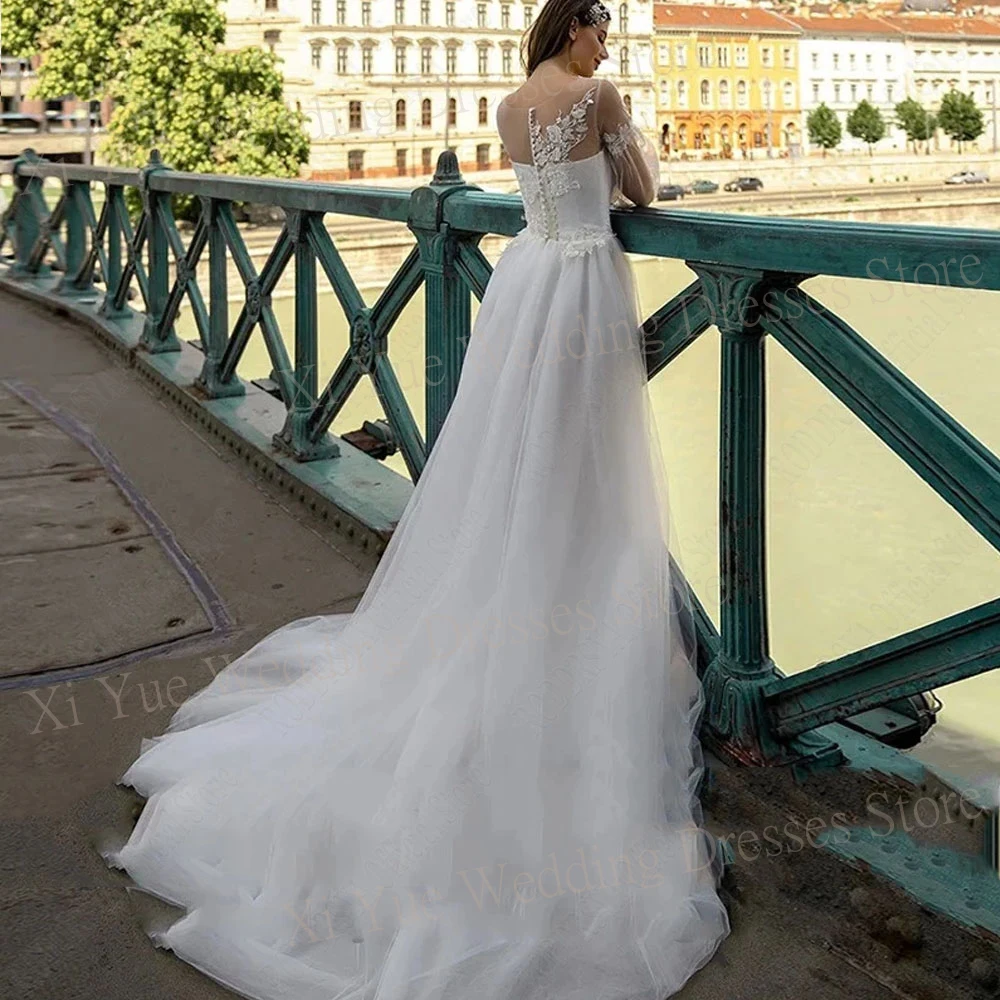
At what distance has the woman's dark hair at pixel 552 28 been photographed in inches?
76.0

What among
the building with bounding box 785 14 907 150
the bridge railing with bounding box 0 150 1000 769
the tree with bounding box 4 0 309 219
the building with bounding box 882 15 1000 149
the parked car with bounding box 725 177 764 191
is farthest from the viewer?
the building with bounding box 882 15 1000 149

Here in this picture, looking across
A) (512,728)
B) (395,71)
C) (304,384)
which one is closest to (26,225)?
(304,384)

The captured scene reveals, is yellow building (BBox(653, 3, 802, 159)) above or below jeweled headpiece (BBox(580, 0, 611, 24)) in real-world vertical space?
above

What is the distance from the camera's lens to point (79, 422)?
426 cm

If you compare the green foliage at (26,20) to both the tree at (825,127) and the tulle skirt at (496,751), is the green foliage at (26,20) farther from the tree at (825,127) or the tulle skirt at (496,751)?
the tree at (825,127)

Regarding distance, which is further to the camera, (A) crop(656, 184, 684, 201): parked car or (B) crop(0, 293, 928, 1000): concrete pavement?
(A) crop(656, 184, 684, 201): parked car

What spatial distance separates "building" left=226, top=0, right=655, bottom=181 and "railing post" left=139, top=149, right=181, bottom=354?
37290 mm

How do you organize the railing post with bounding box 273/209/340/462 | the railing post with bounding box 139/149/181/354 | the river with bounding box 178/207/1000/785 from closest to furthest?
1. the railing post with bounding box 273/209/340/462
2. the railing post with bounding box 139/149/181/354
3. the river with bounding box 178/207/1000/785

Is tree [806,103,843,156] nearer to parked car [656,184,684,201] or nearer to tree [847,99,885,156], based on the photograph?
tree [847,99,885,156]

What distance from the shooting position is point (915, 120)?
59.9 metres

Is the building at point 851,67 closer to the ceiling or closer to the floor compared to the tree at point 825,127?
closer to the ceiling

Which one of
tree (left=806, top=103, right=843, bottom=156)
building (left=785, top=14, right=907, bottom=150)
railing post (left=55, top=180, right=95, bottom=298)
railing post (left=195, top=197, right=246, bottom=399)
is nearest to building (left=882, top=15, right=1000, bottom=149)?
building (left=785, top=14, right=907, bottom=150)

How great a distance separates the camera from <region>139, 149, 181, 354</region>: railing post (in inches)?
191

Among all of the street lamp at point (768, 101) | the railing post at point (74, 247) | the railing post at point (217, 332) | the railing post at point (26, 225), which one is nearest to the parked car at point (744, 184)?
the street lamp at point (768, 101)
